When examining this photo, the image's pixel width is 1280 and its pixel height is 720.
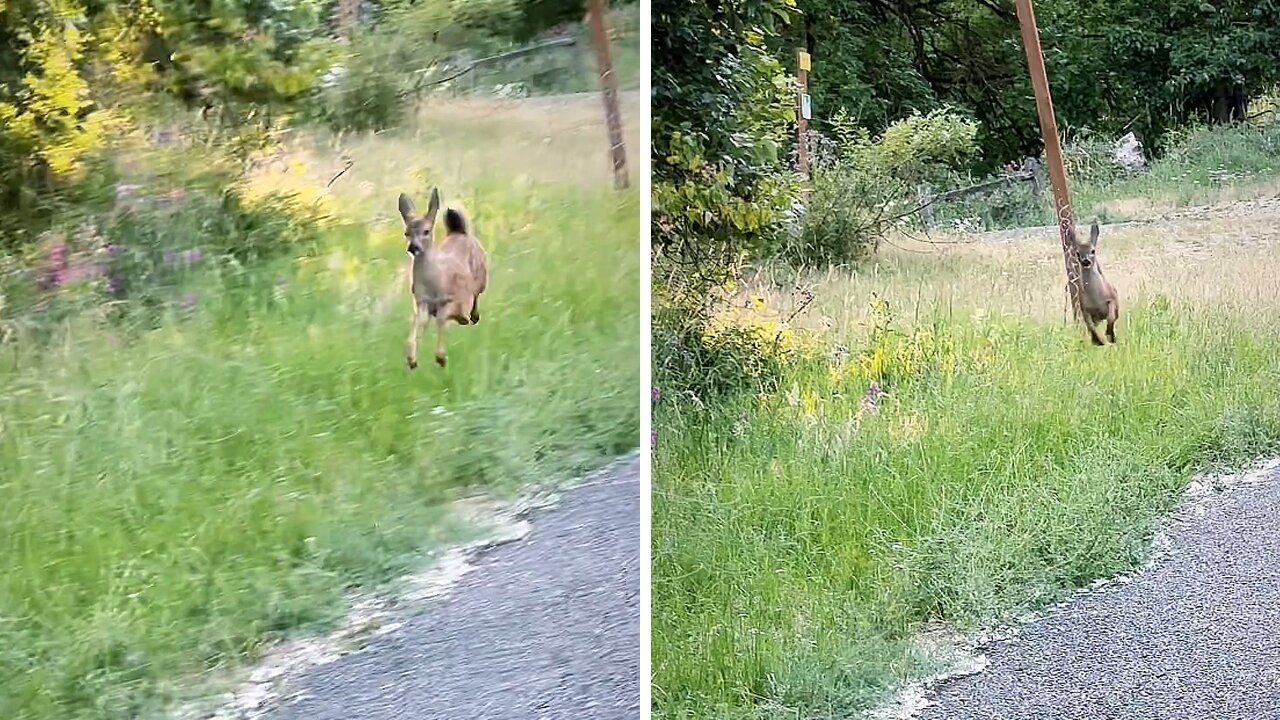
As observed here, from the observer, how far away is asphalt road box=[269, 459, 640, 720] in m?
1.77

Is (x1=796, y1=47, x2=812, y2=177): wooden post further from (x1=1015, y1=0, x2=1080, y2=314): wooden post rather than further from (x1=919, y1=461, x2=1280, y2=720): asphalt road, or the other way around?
(x1=919, y1=461, x2=1280, y2=720): asphalt road

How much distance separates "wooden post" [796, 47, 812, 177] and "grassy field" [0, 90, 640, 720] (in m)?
0.32

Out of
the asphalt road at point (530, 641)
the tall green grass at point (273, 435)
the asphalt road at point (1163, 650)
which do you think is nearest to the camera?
the tall green grass at point (273, 435)

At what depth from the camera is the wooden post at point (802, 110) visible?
210 centimetres

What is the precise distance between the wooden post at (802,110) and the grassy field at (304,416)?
322 mm

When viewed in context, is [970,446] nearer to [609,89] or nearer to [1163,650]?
[1163,650]

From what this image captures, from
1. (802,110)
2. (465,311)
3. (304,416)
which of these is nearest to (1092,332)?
(802,110)

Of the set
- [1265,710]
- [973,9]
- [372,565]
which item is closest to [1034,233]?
[973,9]

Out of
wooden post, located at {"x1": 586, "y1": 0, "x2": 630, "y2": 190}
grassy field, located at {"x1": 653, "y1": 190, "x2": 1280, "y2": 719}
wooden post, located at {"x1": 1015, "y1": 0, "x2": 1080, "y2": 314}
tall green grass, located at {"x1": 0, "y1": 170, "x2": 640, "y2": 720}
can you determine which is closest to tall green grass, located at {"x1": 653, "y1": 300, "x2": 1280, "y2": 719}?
grassy field, located at {"x1": 653, "y1": 190, "x2": 1280, "y2": 719}

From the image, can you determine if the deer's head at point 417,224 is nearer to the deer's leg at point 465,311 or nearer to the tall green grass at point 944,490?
the deer's leg at point 465,311

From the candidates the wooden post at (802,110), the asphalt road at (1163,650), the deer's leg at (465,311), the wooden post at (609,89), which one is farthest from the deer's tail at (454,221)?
the asphalt road at (1163,650)

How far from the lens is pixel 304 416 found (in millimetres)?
1716

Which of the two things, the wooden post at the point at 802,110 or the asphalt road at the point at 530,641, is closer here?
the asphalt road at the point at 530,641

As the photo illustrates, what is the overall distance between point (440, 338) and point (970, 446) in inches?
39.7
